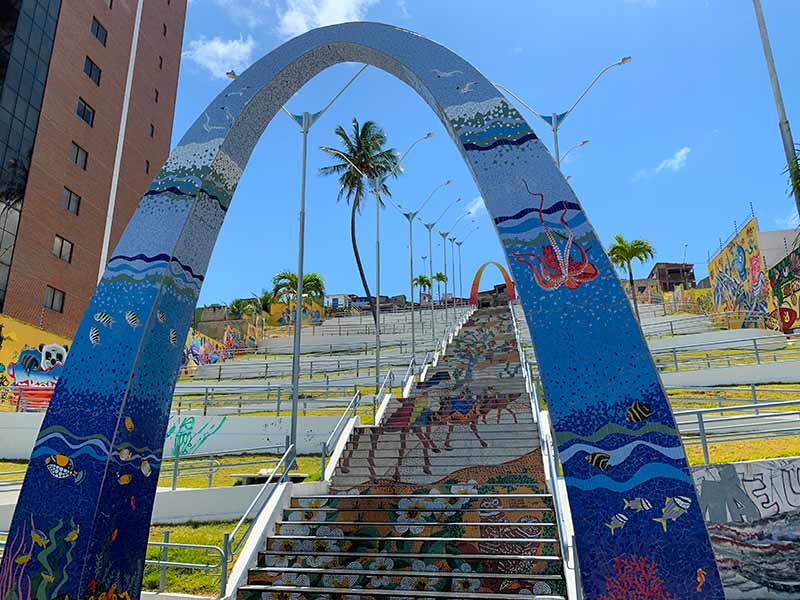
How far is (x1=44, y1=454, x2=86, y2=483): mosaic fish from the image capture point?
5.43 metres

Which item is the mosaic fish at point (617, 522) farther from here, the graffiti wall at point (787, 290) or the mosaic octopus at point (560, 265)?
the graffiti wall at point (787, 290)

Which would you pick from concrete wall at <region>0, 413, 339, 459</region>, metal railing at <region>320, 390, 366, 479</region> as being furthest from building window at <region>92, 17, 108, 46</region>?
metal railing at <region>320, 390, 366, 479</region>

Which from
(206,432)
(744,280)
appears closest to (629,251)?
(744,280)

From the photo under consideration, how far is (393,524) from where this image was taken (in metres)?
8.04

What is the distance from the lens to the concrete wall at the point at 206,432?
15.2m

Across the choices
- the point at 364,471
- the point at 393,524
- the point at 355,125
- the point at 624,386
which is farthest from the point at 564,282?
the point at 355,125

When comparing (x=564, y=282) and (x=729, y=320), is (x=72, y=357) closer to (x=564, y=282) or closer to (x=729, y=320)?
(x=564, y=282)

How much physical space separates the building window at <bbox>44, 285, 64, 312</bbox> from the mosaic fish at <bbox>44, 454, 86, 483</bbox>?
80.2ft

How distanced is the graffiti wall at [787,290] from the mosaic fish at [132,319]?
22457mm

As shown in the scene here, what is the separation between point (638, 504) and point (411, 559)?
3678 millimetres

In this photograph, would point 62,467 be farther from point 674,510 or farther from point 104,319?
point 674,510

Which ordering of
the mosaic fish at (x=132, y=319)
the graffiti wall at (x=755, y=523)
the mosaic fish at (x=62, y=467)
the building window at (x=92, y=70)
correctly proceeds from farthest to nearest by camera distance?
the building window at (x=92, y=70)
the graffiti wall at (x=755, y=523)
the mosaic fish at (x=132, y=319)
the mosaic fish at (x=62, y=467)

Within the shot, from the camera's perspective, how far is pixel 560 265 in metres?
5.31

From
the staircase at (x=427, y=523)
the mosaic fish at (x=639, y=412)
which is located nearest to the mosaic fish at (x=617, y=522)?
the mosaic fish at (x=639, y=412)
